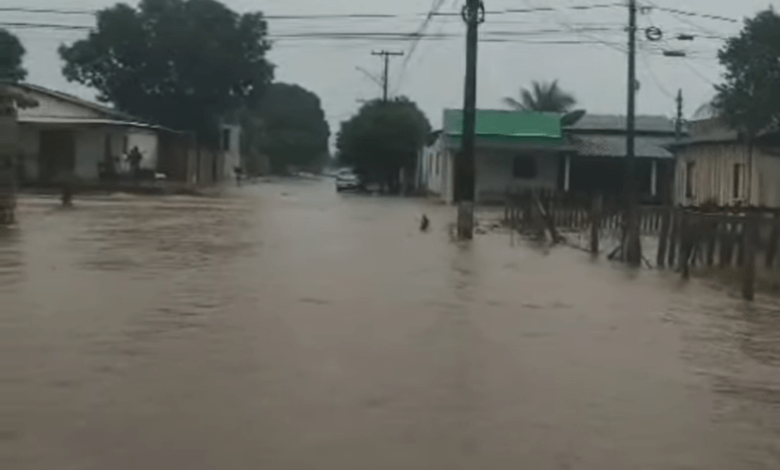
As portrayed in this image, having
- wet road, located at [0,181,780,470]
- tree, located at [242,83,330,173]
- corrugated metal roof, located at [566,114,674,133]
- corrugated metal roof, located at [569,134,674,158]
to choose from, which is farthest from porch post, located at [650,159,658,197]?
tree, located at [242,83,330,173]

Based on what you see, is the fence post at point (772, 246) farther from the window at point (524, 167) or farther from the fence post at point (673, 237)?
the window at point (524, 167)

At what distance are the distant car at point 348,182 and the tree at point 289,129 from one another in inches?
1801

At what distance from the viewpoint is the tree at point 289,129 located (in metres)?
123

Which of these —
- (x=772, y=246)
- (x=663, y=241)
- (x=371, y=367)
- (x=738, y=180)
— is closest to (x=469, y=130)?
(x=663, y=241)

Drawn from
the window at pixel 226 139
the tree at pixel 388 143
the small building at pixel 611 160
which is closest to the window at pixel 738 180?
the small building at pixel 611 160

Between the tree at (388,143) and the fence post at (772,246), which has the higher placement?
the tree at (388,143)

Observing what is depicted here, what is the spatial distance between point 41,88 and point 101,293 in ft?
130

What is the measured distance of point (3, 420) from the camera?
7.59 meters

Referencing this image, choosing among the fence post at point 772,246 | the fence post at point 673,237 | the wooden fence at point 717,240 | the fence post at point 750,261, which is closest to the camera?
the fence post at point 750,261

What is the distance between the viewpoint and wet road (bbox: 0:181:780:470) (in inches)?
281

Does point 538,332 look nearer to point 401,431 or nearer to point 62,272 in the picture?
point 401,431

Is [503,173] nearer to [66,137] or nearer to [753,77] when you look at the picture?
[66,137]

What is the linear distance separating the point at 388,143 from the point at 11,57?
788 inches

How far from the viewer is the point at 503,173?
5516cm
